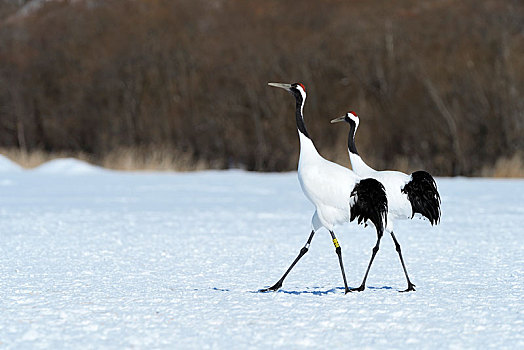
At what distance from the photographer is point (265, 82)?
1144 inches

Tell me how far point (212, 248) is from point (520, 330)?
13.4 feet

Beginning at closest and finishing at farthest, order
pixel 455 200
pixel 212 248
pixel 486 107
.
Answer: pixel 212 248, pixel 455 200, pixel 486 107

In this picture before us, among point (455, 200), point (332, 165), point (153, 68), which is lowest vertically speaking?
point (455, 200)

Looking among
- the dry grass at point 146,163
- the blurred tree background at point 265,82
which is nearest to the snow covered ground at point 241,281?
the dry grass at point 146,163

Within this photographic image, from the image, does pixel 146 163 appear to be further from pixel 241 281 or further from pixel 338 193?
pixel 338 193

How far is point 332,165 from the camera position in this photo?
17.1ft

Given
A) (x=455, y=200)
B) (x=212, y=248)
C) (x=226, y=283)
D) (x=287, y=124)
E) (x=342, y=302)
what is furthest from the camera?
(x=287, y=124)

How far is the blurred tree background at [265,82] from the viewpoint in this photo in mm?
24828

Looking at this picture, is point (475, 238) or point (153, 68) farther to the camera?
point (153, 68)

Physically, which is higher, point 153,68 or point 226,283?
point 153,68

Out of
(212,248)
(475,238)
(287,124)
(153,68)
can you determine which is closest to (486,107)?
(287,124)

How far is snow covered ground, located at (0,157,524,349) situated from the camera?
4312 millimetres

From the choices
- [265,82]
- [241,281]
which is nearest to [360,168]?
[241,281]

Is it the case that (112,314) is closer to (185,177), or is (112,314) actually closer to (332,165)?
(332,165)
